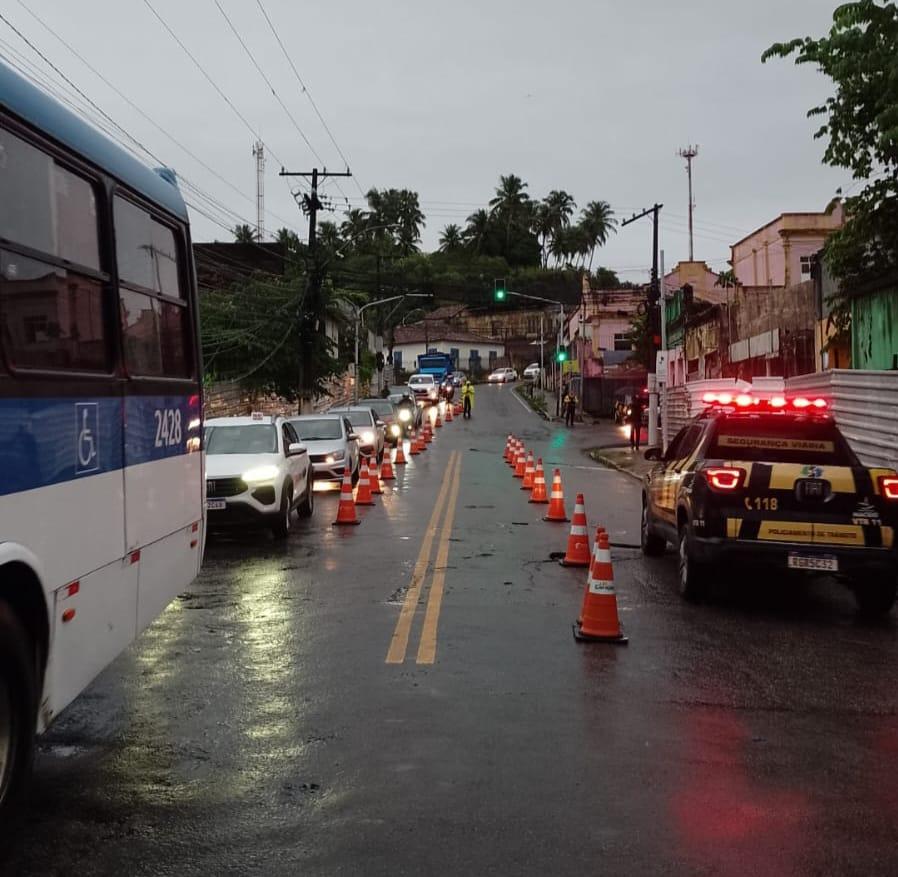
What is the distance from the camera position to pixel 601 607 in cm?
867

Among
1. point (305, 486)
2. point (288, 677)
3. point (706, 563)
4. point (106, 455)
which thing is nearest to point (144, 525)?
point (106, 455)

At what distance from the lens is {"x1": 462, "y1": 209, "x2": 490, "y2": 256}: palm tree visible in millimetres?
→ 127188

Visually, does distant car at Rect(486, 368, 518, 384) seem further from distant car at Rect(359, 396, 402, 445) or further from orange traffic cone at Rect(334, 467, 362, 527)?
orange traffic cone at Rect(334, 467, 362, 527)

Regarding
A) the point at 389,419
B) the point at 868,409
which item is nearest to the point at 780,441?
the point at 868,409

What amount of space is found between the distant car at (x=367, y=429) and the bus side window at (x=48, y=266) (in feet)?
77.3

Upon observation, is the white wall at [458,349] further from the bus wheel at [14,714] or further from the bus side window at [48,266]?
the bus wheel at [14,714]

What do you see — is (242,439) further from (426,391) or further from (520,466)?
(426,391)

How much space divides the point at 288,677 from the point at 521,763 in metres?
2.38

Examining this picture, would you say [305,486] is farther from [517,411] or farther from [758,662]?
[517,411]

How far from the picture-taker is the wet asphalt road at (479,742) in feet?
14.8

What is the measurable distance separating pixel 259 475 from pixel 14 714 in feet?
33.4

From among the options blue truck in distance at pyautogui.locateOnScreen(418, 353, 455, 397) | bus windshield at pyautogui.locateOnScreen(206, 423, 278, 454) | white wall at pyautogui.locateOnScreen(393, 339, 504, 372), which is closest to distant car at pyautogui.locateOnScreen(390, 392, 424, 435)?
bus windshield at pyautogui.locateOnScreen(206, 423, 278, 454)

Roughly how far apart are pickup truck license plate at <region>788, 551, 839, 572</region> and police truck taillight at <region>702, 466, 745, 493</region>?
76 centimetres

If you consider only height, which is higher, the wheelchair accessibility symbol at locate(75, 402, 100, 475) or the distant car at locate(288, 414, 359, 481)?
the wheelchair accessibility symbol at locate(75, 402, 100, 475)
